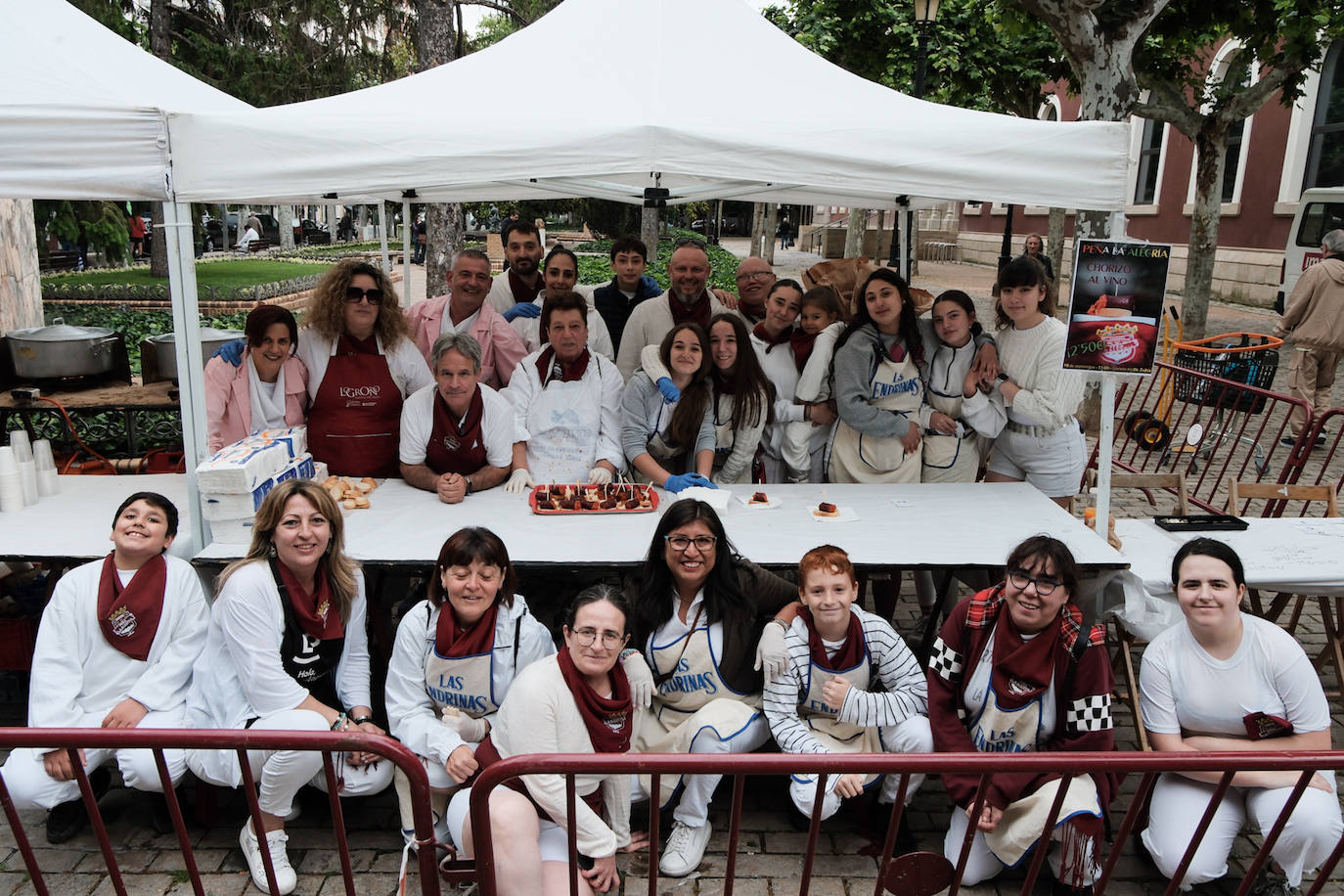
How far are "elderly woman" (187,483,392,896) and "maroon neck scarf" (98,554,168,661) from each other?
225mm

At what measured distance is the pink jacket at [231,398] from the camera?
14.6 feet

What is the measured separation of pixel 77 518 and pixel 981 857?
4.04 meters

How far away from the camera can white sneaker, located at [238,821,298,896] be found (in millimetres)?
3068

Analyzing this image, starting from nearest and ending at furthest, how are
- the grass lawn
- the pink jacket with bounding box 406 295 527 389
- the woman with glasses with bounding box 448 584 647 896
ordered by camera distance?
1. the woman with glasses with bounding box 448 584 647 896
2. the pink jacket with bounding box 406 295 527 389
3. the grass lawn

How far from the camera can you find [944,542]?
4.05 metres

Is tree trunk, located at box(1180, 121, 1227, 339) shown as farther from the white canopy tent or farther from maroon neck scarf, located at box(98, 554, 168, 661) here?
maroon neck scarf, located at box(98, 554, 168, 661)

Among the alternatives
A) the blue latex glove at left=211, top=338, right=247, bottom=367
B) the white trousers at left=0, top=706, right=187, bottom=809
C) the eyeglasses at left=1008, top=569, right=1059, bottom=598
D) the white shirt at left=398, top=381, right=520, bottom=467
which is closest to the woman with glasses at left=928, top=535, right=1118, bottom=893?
the eyeglasses at left=1008, top=569, right=1059, bottom=598

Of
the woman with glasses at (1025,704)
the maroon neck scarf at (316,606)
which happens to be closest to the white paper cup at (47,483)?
the maroon neck scarf at (316,606)

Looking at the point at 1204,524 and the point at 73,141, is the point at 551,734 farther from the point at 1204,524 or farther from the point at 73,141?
the point at 1204,524

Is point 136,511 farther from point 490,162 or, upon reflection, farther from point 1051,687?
point 1051,687

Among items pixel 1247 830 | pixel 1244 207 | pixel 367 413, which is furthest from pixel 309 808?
pixel 1244 207

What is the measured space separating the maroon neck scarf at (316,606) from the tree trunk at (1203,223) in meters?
13.0

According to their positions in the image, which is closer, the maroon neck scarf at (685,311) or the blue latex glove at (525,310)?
the maroon neck scarf at (685,311)

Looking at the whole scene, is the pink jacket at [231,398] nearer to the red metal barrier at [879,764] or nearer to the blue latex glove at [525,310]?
the blue latex glove at [525,310]
